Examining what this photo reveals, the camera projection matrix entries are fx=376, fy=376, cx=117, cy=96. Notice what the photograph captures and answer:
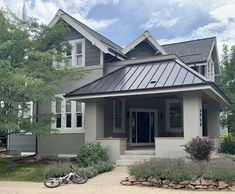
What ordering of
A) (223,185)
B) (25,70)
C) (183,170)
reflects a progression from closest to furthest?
(223,185) → (183,170) → (25,70)

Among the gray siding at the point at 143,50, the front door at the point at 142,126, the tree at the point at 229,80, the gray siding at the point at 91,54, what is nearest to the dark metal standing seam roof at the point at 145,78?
the gray siding at the point at 91,54

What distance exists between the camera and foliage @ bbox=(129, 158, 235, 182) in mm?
12930

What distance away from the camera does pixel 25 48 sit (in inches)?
747

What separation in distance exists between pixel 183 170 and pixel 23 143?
14964mm

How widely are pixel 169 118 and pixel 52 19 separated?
9977 mm

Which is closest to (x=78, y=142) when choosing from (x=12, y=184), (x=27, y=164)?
(x=27, y=164)

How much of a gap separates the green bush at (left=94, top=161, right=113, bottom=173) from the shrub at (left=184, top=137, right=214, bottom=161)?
155 inches

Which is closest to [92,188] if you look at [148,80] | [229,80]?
[148,80]

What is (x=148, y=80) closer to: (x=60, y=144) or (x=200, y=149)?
(x=200, y=149)

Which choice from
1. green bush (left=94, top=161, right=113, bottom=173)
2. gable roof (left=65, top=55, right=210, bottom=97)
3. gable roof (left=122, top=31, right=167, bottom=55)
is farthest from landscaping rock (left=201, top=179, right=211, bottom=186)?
gable roof (left=122, top=31, right=167, bottom=55)

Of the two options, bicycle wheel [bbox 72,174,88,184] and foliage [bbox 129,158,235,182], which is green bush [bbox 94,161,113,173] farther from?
foliage [bbox 129,158,235,182]

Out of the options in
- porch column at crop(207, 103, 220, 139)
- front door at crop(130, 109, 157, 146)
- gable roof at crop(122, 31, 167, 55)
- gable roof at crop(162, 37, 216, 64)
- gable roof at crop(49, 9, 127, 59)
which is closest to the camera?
gable roof at crop(49, 9, 127, 59)

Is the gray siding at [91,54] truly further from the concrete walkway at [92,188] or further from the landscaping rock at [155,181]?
the landscaping rock at [155,181]

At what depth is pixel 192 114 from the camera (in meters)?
17.7
